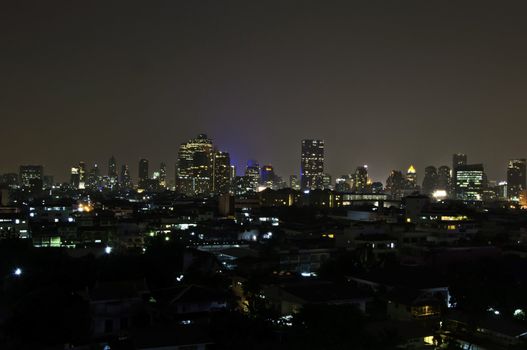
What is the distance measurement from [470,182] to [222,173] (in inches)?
1570

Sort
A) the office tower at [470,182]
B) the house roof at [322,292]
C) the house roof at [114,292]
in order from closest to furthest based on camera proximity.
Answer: the house roof at [114,292], the house roof at [322,292], the office tower at [470,182]

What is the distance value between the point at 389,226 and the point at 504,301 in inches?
465

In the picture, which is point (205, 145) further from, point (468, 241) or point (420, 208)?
point (468, 241)

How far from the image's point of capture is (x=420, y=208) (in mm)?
36250

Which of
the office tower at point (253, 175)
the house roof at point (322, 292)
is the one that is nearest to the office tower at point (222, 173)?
the office tower at point (253, 175)

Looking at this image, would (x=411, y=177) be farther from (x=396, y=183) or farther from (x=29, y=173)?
(x=29, y=173)

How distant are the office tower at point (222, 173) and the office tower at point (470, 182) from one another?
36.5 meters

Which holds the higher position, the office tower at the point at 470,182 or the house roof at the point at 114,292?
the office tower at the point at 470,182

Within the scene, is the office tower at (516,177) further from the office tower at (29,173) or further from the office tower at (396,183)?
the office tower at (29,173)

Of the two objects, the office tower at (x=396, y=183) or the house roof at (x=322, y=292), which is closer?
the house roof at (x=322, y=292)

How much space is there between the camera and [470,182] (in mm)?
81625

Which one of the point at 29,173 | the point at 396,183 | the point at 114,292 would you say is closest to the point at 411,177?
the point at 396,183

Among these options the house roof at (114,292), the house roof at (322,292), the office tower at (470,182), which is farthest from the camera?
the office tower at (470,182)

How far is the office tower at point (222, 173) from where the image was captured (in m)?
94.9
